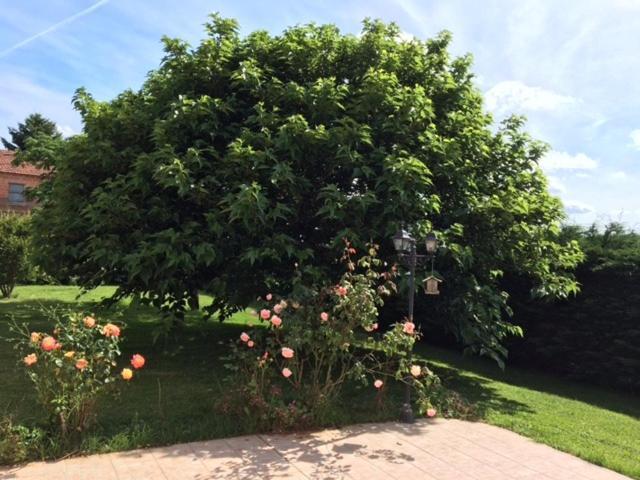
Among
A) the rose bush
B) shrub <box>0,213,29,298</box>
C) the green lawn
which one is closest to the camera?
the green lawn

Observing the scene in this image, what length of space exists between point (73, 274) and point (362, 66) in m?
5.42

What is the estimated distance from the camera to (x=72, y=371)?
413cm

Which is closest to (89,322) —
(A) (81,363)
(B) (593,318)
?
(A) (81,363)

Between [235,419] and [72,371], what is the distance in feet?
5.10

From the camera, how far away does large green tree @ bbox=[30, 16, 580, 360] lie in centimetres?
606

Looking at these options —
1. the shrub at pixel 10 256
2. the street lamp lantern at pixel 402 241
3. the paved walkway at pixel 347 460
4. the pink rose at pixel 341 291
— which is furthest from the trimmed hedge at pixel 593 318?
the shrub at pixel 10 256

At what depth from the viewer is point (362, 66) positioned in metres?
7.48

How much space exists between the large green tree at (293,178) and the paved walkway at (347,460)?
1884 mm

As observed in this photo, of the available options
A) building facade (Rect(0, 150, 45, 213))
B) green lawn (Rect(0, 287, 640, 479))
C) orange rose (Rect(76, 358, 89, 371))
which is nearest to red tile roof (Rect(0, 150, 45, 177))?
building facade (Rect(0, 150, 45, 213))

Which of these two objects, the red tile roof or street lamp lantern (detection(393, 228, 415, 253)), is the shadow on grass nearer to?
street lamp lantern (detection(393, 228, 415, 253))

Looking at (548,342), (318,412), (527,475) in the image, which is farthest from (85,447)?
(548,342)

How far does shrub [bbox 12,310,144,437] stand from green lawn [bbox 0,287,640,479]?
27cm

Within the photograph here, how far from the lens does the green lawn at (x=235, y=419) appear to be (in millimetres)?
4691

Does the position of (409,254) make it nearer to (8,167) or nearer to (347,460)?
(347,460)
